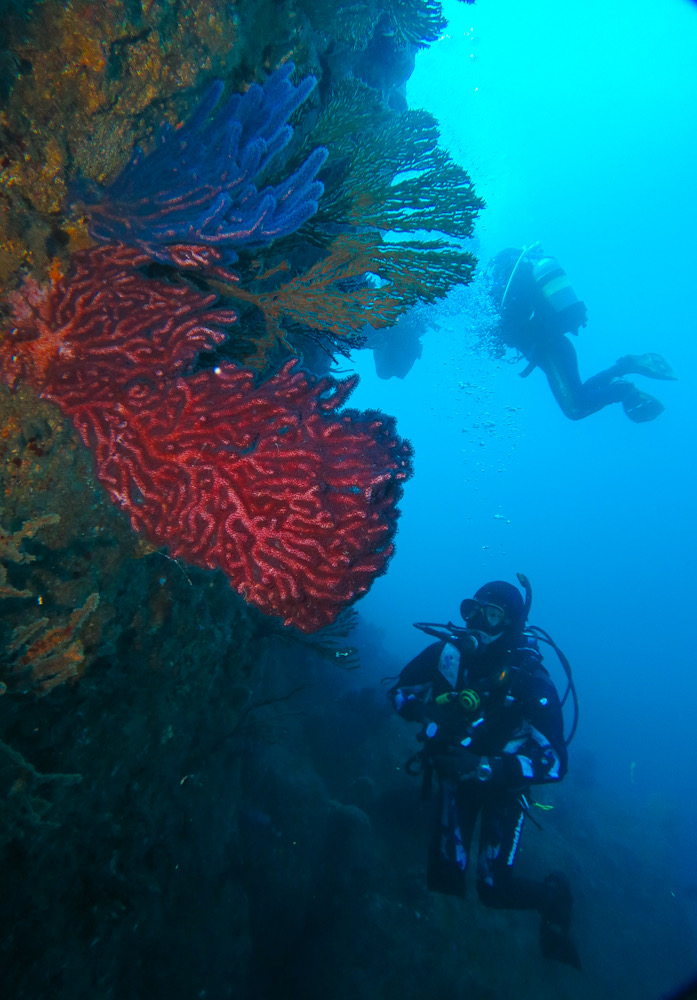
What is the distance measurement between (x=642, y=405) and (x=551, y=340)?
3731 mm

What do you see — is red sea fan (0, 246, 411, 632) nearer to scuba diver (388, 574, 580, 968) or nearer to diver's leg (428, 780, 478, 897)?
scuba diver (388, 574, 580, 968)

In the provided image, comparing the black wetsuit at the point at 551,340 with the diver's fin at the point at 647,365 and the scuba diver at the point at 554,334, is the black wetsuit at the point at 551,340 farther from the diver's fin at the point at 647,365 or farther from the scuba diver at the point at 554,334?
the diver's fin at the point at 647,365

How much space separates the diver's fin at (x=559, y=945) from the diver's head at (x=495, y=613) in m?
4.69

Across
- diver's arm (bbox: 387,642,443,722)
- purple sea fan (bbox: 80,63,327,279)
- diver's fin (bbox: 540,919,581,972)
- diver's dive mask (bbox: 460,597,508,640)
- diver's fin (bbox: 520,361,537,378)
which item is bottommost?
diver's fin (bbox: 540,919,581,972)

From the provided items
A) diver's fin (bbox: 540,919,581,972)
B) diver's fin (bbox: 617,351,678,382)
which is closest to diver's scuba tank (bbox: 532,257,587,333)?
diver's fin (bbox: 617,351,678,382)

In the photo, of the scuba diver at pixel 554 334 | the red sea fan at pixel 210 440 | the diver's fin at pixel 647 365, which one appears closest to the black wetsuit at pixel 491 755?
the red sea fan at pixel 210 440

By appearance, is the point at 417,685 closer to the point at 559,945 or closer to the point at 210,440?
the point at 559,945

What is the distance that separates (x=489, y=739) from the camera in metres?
6.14

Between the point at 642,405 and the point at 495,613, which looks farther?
the point at 642,405

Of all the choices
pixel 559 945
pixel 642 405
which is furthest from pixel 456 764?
pixel 642 405

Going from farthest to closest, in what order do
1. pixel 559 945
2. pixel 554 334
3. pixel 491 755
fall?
1. pixel 554 334
2. pixel 559 945
3. pixel 491 755

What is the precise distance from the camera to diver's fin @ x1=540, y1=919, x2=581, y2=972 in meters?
6.97

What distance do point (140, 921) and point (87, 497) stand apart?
150 inches

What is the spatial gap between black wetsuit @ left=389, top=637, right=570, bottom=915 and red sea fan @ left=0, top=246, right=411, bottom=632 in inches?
195
